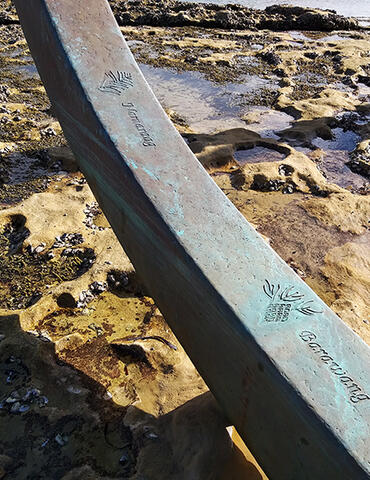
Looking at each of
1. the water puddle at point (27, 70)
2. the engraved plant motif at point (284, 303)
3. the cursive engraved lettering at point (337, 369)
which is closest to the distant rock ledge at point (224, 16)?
the water puddle at point (27, 70)

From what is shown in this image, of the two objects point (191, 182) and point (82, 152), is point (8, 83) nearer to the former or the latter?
point (82, 152)

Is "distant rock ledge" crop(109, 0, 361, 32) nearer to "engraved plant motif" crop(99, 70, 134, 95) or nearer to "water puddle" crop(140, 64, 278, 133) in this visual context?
"water puddle" crop(140, 64, 278, 133)

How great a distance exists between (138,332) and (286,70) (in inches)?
284

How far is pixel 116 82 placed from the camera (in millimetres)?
2307

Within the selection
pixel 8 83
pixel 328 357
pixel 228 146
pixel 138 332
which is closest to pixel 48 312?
pixel 138 332

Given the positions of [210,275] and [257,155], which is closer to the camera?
[210,275]

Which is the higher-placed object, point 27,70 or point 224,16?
point 224,16

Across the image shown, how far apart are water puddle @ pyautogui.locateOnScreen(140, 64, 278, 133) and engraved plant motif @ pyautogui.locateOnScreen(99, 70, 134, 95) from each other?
13.1ft

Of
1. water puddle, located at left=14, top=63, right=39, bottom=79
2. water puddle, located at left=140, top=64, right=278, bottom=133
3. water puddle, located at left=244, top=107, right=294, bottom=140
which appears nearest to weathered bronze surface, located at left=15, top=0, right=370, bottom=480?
water puddle, located at left=140, top=64, right=278, bottom=133

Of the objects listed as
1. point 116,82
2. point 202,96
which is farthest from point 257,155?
point 116,82

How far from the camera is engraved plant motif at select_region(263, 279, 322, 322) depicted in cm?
163

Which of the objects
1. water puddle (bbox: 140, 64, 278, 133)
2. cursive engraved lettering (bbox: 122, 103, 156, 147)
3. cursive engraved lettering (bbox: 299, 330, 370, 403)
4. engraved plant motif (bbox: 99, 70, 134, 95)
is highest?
engraved plant motif (bbox: 99, 70, 134, 95)

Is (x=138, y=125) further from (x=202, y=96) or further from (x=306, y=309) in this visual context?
(x=202, y=96)

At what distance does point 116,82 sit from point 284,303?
4.75 ft
